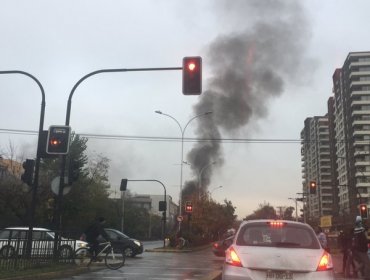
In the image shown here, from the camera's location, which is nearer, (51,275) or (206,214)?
(51,275)

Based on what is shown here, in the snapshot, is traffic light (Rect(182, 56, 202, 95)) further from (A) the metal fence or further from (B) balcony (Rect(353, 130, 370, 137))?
(B) balcony (Rect(353, 130, 370, 137))

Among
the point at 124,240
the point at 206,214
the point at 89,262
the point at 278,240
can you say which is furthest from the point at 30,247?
the point at 206,214

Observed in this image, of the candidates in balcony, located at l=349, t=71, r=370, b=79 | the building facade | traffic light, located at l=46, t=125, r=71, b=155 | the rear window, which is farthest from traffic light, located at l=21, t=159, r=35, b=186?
balcony, located at l=349, t=71, r=370, b=79

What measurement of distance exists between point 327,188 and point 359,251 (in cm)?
14859

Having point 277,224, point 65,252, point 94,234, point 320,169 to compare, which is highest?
point 320,169

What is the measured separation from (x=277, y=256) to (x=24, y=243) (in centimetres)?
851

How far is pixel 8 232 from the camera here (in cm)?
1304

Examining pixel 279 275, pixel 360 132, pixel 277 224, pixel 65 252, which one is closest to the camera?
pixel 279 275

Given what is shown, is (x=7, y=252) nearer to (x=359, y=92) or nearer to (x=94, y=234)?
(x=94, y=234)

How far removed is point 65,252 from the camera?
15.4 metres

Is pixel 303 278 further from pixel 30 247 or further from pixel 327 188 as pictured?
pixel 327 188

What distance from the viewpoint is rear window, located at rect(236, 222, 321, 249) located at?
712cm

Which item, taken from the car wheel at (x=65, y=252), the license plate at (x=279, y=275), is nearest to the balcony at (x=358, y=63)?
the car wheel at (x=65, y=252)

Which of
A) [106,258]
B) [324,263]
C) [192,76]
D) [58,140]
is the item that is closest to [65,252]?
[106,258]
